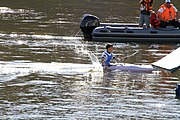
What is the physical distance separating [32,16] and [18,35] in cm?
849

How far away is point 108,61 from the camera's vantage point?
19.7 m

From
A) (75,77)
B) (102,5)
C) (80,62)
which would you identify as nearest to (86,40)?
(80,62)

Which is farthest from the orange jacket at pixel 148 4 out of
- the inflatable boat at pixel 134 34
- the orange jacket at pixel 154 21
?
the inflatable boat at pixel 134 34

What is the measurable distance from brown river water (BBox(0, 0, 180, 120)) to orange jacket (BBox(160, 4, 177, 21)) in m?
1.20

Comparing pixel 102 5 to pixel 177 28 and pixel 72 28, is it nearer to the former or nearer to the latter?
pixel 72 28

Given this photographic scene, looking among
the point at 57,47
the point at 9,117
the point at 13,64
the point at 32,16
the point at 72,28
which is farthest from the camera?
the point at 32,16

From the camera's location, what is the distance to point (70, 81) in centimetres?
1753

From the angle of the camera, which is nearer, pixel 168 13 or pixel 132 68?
pixel 132 68

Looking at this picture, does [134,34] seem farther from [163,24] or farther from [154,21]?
[163,24]

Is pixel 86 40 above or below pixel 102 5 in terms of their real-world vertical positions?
below

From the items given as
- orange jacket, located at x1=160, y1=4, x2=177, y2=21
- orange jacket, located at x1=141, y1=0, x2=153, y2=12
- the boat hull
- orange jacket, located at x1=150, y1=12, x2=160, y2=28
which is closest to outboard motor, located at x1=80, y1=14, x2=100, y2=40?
the boat hull

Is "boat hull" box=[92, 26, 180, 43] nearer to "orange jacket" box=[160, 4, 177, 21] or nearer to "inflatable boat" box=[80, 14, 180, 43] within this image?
"inflatable boat" box=[80, 14, 180, 43]

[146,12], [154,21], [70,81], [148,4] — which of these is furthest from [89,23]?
[70,81]

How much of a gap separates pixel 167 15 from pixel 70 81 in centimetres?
996
